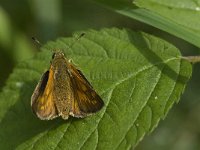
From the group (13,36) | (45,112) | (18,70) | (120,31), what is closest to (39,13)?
(13,36)

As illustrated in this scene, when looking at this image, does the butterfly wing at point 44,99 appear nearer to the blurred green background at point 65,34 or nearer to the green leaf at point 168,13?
the green leaf at point 168,13

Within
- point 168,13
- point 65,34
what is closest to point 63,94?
point 168,13

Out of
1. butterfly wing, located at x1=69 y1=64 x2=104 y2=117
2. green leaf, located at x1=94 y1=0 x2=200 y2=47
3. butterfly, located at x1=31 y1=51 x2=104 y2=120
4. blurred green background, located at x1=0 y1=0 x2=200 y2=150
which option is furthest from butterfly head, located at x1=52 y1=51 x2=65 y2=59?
blurred green background, located at x1=0 y1=0 x2=200 y2=150

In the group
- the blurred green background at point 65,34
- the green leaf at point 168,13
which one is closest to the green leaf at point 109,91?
the green leaf at point 168,13

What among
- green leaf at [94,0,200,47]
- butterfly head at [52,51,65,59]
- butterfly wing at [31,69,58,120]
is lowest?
butterfly wing at [31,69,58,120]

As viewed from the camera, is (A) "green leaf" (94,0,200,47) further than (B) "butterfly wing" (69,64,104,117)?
Yes

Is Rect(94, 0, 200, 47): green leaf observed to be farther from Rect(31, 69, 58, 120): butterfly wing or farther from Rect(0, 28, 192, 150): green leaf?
Rect(31, 69, 58, 120): butterfly wing

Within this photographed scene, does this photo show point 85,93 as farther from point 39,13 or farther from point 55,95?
point 39,13

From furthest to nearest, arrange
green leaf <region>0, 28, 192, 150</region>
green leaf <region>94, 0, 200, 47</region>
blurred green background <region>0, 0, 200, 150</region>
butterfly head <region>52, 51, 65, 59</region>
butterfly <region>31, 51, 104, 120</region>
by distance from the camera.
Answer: blurred green background <region>0, 0, 200, 150</region>
butterfly head <region>52, 51, 65, 59</region>
green leaf <region>94, 0, 200, 47</region>
butterfly <region>31, 51, 104, 120</region>
green leaf <region>0, 28, 192, 150</region>

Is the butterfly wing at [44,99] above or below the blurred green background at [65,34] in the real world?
above
